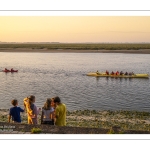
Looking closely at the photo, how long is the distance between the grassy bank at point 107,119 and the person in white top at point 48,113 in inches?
137

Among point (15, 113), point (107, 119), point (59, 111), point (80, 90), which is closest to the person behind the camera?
point (59, 111)

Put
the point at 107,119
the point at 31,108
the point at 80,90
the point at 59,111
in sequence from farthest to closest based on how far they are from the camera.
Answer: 1. the point at 80,90
2. the point at 107,119
3. the point at 31,108
4. the point at 59,111

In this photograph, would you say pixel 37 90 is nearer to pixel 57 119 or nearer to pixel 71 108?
pixel 71 108

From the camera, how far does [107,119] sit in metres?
14.0

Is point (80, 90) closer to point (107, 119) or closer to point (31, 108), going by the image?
point (107, 119)

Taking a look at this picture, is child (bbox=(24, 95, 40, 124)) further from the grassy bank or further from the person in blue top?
the grassy bank

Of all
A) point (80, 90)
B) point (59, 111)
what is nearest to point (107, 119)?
point (59, 111)

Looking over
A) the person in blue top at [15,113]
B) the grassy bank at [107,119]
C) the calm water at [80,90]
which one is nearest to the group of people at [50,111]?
the person in blue top at [15,113]

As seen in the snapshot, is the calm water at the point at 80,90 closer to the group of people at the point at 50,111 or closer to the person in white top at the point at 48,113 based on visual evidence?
the group of people at the point at 50,111

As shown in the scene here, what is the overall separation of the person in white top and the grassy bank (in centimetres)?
349

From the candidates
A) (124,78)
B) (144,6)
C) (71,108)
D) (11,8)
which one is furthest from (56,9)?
(124,78)

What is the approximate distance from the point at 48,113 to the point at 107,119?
5.99 m

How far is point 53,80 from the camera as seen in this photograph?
1061 inches
